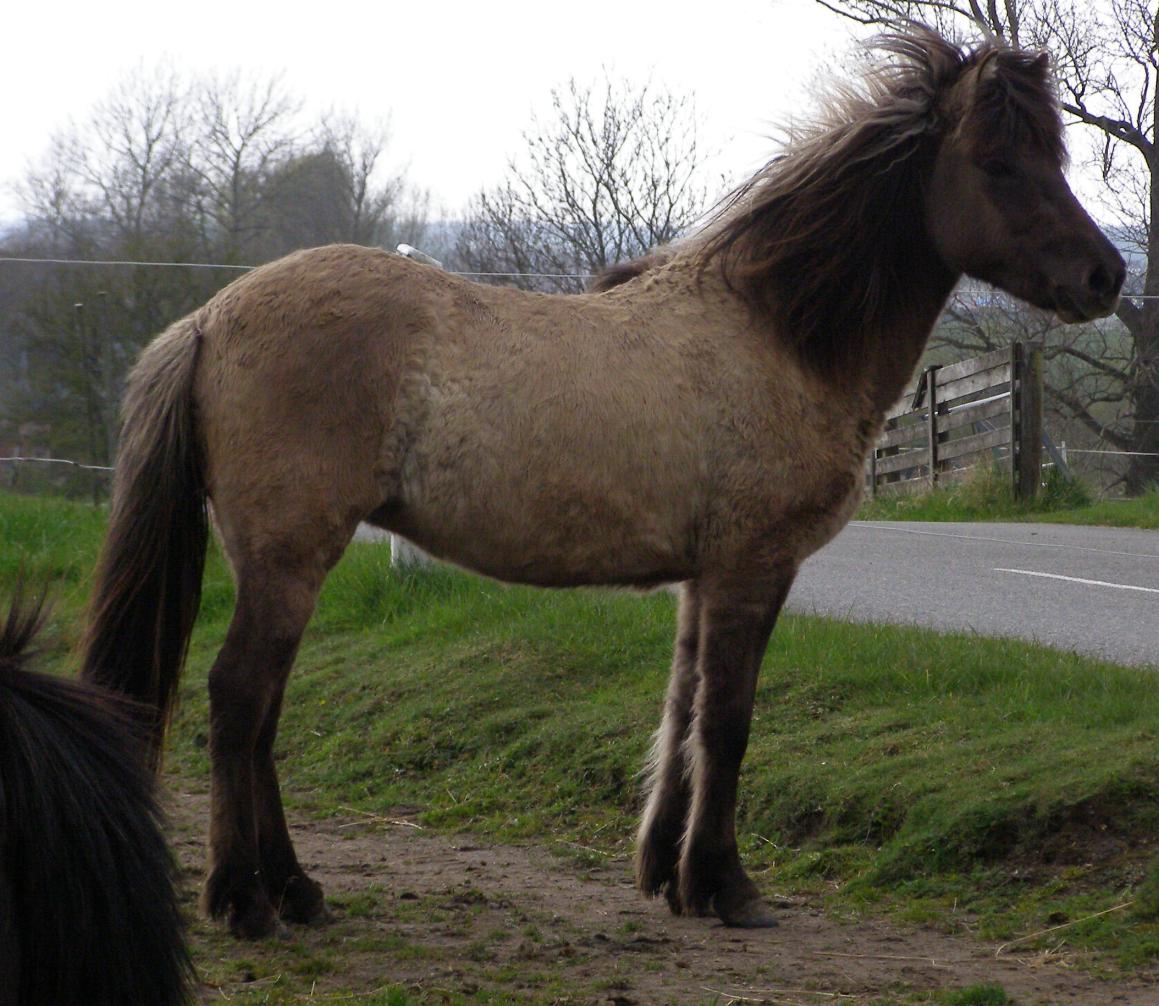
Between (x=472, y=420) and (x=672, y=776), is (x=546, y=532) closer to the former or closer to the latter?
(x=472, y=420)

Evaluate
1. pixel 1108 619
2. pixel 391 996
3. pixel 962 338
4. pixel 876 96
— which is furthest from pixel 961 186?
pixel 962 338

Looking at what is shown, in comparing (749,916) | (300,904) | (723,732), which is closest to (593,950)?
(749,916)

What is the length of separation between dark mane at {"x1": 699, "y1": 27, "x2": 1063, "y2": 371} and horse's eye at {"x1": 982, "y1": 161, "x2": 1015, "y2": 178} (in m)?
0.06

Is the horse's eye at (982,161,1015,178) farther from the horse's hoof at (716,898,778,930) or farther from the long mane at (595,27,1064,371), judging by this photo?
the horse's hoof at (716,898,778,930)

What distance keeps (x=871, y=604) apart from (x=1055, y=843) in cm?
510

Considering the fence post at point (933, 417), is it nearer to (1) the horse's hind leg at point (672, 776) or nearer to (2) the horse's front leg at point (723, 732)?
(1) the horse's hind leg at point (672, 776)

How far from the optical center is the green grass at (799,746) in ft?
13.4

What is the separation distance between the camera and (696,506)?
4.07 meters

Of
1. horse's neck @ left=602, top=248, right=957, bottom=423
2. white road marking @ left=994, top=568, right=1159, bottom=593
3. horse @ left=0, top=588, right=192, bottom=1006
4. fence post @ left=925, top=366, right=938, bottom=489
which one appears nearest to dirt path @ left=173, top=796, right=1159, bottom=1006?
horse @ left=0, top=588, right=192, bottom=1006

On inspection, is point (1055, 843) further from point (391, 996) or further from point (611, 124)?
point (611, 124)

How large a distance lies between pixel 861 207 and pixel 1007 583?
6284 millimetres

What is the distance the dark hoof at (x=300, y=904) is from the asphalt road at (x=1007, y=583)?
436 centimetres

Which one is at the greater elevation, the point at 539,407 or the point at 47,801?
the point at 539,407

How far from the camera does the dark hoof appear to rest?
391 cm
